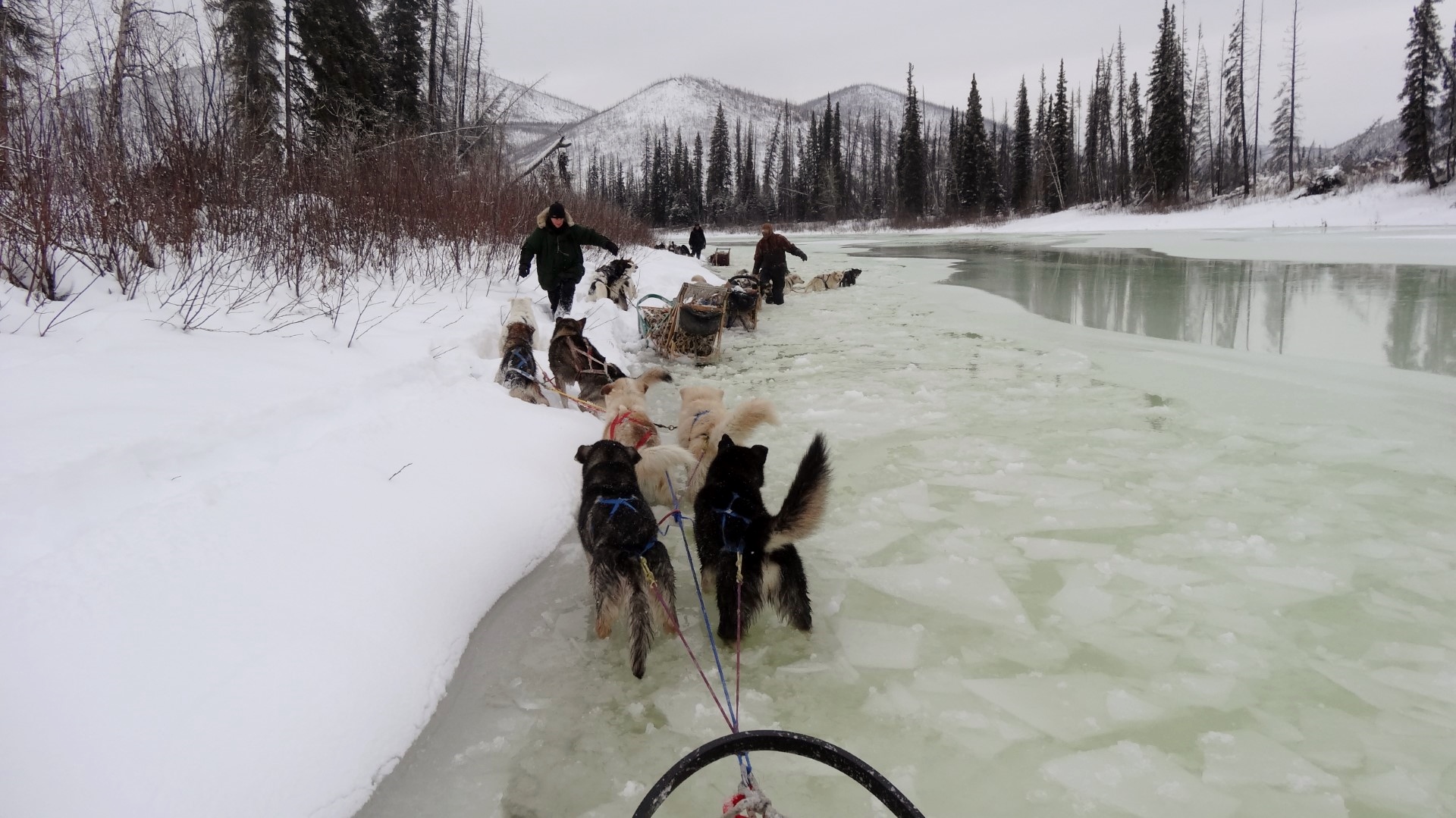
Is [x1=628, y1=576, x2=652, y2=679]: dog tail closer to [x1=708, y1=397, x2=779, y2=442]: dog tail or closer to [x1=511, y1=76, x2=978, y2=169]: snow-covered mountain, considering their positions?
[x1=708, y1=397, x2=779, y2=442]: dog tail

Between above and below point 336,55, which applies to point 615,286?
below

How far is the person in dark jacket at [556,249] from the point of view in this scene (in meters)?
8.79

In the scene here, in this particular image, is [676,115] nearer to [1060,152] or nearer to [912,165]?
[912,165]

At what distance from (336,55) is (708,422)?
2137cm

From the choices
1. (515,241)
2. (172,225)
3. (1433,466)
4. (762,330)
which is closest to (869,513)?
(1433,466)

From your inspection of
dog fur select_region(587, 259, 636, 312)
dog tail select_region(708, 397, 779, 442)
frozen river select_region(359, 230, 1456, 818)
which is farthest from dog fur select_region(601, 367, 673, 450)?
dog fur select_region(587, 259, 636, 312)

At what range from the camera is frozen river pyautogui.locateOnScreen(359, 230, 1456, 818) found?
2219 mm

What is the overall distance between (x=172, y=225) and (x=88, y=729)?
5.46 m

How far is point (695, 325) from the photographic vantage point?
8.71 m

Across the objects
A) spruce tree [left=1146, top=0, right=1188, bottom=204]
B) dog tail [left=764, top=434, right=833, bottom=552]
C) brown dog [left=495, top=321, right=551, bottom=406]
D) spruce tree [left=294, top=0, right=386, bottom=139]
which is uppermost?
spruce tree [left=1146, top=0, right=1188, bottom=204]

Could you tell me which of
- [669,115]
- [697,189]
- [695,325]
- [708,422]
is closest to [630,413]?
[708,422]

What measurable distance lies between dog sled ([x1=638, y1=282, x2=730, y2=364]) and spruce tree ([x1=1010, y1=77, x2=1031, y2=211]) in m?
56.1

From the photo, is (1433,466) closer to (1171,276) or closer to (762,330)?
(762,330)

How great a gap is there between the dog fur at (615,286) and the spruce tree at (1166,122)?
43.1 metres
